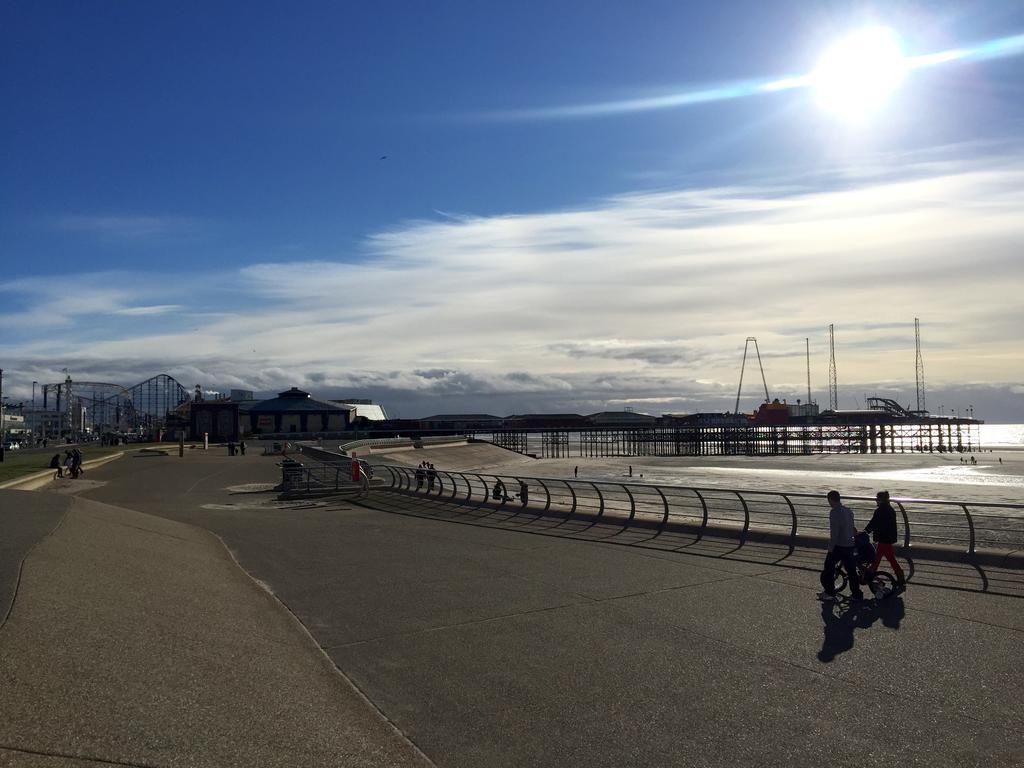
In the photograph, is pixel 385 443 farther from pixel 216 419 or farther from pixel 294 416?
pixel 294 416

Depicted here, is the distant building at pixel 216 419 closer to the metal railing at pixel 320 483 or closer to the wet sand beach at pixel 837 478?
the wet sand beach at pixel 837 478

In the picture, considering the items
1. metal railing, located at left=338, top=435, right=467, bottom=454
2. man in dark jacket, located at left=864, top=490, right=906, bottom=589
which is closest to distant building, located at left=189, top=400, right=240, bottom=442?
metal railing, located at left=338, top=435, right=467, bottom=454

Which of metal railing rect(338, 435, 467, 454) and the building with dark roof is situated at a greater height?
the building with dark roof

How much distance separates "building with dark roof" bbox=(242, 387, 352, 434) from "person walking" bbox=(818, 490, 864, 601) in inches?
5591

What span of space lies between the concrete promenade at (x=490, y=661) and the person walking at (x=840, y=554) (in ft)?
1.31

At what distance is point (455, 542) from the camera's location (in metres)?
18.3

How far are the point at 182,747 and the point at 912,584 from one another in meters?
10.3

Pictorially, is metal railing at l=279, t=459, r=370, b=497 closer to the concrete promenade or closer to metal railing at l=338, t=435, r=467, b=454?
the concrete promenade

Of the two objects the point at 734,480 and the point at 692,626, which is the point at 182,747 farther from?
the point at 734,480

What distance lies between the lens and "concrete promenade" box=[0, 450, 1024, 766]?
6.07m

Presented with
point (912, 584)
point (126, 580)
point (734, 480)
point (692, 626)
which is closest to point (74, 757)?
point (126, 580)

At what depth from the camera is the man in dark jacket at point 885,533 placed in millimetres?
11688

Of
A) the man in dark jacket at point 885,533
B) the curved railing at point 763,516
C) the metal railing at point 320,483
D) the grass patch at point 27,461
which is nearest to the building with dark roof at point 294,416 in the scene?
the grass patch at point 27,461

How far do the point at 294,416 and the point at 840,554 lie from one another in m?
A: 147
